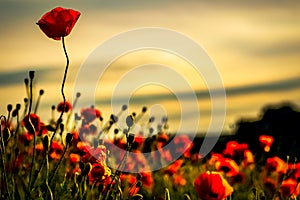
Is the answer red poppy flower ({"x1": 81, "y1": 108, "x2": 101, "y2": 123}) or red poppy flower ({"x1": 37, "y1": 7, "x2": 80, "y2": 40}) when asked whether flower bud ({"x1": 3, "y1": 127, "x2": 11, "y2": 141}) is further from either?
red poppy flower ({"x1": 81, "y1": 108, "x2": 101, "y2": 123})

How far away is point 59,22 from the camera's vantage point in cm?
308

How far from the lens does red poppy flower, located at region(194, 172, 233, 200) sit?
9.95 feet

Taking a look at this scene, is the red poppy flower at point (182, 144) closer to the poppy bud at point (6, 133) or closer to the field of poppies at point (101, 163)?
the field of poppies at point (101, 163)

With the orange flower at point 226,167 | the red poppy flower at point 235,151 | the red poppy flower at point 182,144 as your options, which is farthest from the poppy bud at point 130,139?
the red poppy flower at point 182,144

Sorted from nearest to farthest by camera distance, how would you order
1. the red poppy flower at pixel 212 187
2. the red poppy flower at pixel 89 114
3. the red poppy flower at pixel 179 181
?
the red poppy flower at pixel 212 187, the red poppy flower at pixel 89 114, the red poppy flower at pixel 179 181

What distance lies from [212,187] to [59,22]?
3.70 ft

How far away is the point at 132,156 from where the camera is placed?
19.6 ft

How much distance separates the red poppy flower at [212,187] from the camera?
3.03m

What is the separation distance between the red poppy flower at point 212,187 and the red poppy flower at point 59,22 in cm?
101

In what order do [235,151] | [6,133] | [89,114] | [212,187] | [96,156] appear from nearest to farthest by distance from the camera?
[212,187], [6,133], [96,156], [89,114], [235,151]

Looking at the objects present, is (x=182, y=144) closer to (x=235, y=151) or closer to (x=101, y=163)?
(x=235, y=151)

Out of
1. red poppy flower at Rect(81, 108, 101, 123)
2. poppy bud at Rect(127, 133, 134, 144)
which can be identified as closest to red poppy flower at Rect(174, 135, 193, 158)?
red poppy flower at Rect(81, 108, 101, 123)

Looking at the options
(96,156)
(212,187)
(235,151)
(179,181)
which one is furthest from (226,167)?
(212,187)

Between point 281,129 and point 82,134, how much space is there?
5121 millimetres
